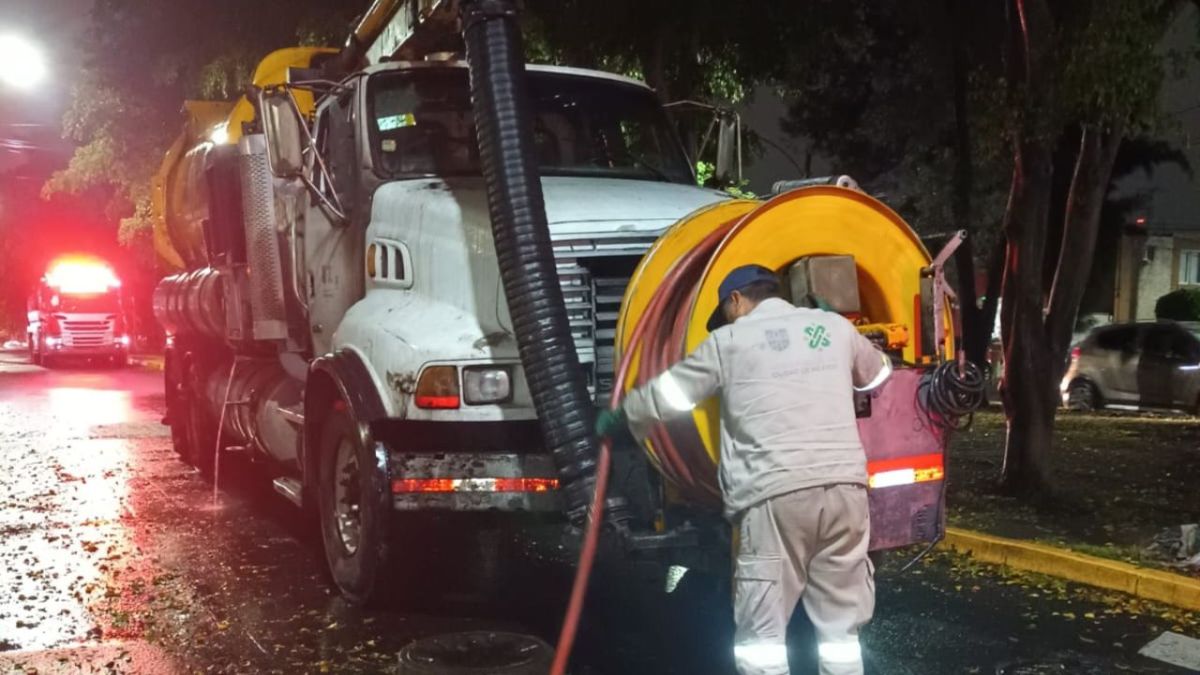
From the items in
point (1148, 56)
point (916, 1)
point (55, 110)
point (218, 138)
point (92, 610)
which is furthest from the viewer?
point (55, 110)

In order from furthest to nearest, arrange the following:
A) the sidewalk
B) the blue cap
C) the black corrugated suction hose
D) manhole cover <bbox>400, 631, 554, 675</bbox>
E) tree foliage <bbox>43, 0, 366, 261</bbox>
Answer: tree foliage <bbox>43, 0, 366, 261</bbox>, the sidewalk, the black corrugated suction hose, manhole cover <bbox>400, 631, 554, 675</bbox>, the blue cap

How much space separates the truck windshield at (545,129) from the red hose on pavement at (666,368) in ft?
6.00

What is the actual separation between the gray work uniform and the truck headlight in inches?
50.9

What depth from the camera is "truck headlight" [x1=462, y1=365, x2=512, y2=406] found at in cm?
509

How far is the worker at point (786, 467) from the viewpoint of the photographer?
3.81 m

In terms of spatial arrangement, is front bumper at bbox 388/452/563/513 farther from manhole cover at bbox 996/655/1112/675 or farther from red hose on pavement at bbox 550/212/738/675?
manhole cover at bbox 996/655/1112/675

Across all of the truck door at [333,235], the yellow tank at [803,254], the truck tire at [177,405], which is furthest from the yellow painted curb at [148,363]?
the yellow tank at [803,254]

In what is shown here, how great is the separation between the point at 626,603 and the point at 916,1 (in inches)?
375

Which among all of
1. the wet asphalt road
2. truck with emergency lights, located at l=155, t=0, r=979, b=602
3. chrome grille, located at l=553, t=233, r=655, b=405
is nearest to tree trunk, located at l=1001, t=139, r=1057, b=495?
the wet asphalt road

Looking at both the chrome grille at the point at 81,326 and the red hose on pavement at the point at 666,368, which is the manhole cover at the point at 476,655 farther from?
the chrome grille at the point at 81,326

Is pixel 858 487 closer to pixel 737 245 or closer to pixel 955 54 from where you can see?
pixel 737 245

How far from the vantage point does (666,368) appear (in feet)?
14.9

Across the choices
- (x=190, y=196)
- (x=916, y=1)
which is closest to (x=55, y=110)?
(x=190, y=196)

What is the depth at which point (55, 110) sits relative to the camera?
29.7m
